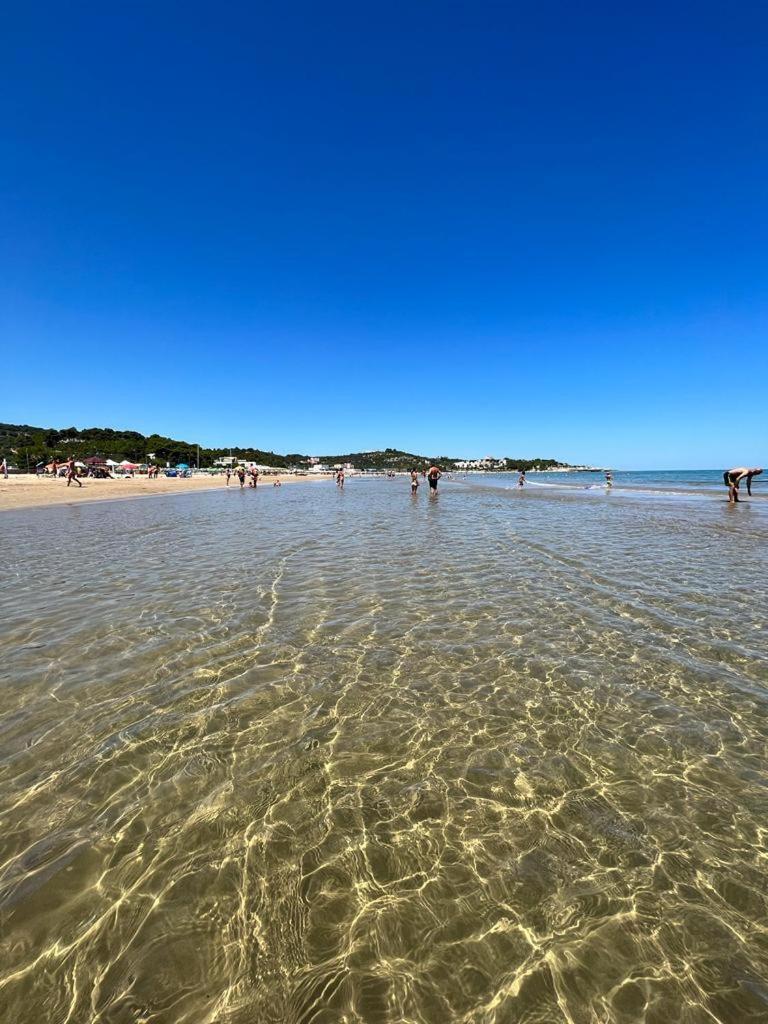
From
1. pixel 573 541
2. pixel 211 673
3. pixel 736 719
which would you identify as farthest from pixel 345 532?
pixel 736 719

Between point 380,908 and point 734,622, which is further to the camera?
point 734,622

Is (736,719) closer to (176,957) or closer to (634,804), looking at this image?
(634,804)

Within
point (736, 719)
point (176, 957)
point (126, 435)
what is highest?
point (126, 435)


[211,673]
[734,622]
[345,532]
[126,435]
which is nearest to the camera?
[211,673]

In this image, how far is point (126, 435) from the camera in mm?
198375

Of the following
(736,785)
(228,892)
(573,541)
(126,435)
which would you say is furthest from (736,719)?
(126,435)

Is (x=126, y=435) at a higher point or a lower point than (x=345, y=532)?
higher

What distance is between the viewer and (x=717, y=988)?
2.65 metres

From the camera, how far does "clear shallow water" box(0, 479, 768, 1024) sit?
8.86 ft

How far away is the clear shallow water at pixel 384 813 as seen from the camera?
2699 millimetres

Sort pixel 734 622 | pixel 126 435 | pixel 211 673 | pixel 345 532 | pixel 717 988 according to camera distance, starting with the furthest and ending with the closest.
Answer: pixel 126 435 → pixel 345 532 → pixel 734 622 → pixel 211 673 → pixel 717 988

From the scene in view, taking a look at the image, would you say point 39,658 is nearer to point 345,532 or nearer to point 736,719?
point 736,719

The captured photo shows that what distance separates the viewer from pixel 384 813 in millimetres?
3998

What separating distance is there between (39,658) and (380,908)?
6530 millimetres
